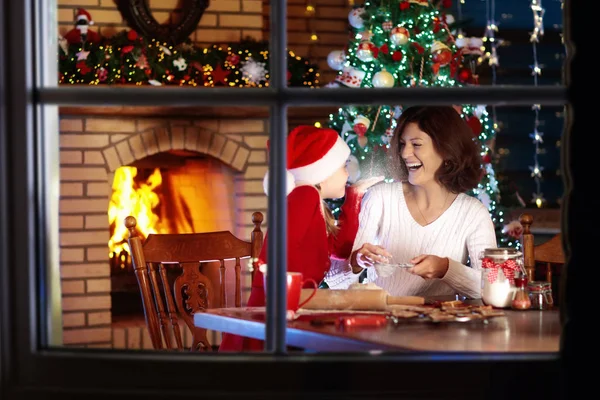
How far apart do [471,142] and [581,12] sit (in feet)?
6.20

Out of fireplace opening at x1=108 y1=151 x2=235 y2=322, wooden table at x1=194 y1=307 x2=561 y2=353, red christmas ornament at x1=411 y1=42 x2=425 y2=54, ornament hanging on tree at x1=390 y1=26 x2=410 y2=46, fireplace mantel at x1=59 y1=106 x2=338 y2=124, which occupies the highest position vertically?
ornament hanging on tree at x1=390 y1=26 x2=410 y2=46

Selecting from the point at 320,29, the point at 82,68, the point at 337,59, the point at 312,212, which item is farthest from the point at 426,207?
the point at 320,29

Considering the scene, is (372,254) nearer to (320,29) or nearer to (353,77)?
(353,77)

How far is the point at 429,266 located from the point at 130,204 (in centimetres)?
295

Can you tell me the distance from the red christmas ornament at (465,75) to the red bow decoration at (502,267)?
2.72 meters

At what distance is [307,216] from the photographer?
8.56 ft

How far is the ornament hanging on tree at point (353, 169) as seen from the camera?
4488 mm

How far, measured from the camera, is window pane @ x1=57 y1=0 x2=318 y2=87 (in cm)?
475

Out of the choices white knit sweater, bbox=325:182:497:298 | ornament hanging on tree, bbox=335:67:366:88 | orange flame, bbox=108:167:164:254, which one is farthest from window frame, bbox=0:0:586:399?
orange flame, bbox=108:167:164:254

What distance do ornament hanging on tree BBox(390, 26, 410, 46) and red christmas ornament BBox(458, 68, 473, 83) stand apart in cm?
41

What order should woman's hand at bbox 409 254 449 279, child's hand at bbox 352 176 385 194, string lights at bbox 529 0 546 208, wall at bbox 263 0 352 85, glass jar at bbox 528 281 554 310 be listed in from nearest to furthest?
glass jar at bbox 528 281 554 310 < woman's hand at bbox 409 254 449 279 < child's hand at bbox 352 176 385 194 < wall at bbox 263 0 352 85 < string lights at bbox 529 0 546 208

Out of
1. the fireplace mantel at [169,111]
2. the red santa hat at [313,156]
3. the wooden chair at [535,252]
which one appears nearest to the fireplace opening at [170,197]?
the fireplace mantel at [169,111]

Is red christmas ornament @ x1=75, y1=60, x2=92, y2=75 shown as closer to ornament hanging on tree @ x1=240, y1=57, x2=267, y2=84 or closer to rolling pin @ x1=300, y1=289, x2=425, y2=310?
ornament hanging on tree @ x1=240, y1=57, x2=267, y2=84

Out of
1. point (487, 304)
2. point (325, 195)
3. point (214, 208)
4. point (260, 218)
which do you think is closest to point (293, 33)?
point (214, 208)
